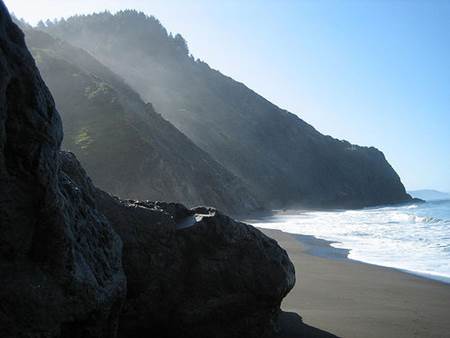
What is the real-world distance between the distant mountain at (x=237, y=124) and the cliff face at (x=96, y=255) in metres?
63.0

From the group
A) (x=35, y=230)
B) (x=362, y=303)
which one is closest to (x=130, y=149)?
(x=362, y=303)

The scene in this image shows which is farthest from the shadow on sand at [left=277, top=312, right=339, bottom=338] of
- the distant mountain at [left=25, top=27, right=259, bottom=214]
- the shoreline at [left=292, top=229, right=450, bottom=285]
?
the distant mountain at [left=25, top=27, right=259, bottom=214]

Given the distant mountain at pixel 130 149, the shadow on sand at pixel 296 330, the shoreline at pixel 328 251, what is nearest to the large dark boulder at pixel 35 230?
the shadow on sand at pixel 296 330

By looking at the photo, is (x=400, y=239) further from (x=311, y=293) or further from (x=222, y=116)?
(x=222, y=116)

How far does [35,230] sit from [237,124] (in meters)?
88.7

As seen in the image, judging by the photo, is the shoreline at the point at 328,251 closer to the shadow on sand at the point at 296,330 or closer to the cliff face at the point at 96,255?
the shadow on sand at the point at 296,330

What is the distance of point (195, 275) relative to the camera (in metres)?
4.91

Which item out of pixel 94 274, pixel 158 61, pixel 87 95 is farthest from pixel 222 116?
pixel 94 274

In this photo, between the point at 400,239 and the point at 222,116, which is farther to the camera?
the point at 222,116

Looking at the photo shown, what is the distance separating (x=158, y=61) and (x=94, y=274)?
350ft

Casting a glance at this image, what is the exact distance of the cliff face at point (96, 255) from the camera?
2.88 meters

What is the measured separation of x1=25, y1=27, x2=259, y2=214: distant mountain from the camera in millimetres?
31547

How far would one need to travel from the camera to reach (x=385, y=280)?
10.1m

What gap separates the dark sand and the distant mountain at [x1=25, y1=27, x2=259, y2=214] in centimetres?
2105
